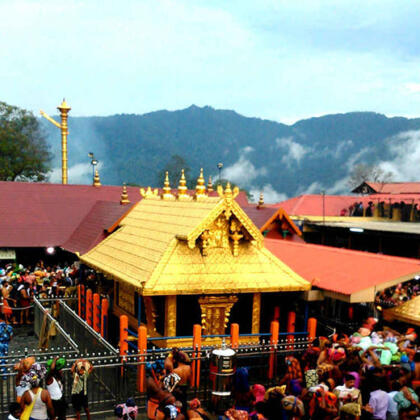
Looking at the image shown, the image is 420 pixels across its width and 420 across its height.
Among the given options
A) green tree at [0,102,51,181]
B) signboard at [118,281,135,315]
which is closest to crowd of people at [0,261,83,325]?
signboard at [118,281,135,315]

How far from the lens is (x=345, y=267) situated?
14.0m

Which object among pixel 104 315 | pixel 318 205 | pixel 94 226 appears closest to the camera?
pixel 104 315

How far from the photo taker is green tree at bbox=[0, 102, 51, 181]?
51781 millimetres

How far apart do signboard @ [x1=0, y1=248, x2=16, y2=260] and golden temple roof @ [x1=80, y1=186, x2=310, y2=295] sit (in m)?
10.8

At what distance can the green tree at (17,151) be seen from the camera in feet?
170

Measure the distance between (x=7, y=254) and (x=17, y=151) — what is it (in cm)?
3256

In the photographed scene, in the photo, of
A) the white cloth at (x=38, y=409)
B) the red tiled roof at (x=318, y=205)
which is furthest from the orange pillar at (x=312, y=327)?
the red tiled roof at (x=318, y=205)

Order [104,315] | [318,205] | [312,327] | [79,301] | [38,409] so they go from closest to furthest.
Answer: [38,409], [312,327], [104,315], [79,301], [318,205]

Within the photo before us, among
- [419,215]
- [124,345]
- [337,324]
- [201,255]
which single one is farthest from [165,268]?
[419,215]

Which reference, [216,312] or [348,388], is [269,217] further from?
→ [348,388]

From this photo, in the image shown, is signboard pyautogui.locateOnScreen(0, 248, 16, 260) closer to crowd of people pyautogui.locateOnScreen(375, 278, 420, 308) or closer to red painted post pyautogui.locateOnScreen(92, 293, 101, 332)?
red painted post pyautogui.locateOnScreen(92, 293, 101, 332)

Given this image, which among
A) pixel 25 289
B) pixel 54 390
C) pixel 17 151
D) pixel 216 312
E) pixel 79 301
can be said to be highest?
pixel 17 151

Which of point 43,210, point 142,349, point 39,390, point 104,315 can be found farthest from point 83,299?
point 43,210

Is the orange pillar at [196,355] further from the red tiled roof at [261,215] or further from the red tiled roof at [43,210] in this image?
the red tiled roof at [43,210]
